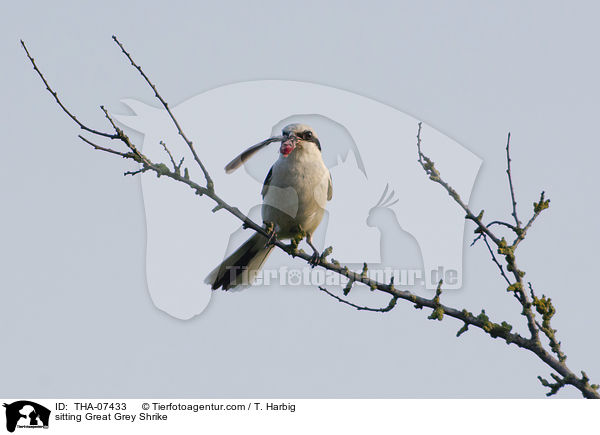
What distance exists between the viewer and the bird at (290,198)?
7.16 metres

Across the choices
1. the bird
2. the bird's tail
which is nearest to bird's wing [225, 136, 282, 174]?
the bird

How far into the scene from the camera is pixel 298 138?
7.10m

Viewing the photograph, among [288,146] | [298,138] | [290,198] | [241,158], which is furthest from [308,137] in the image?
[241,158]

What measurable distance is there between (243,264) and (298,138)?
5.59 feet

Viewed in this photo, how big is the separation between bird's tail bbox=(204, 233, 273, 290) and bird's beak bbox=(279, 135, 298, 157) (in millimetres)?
1209

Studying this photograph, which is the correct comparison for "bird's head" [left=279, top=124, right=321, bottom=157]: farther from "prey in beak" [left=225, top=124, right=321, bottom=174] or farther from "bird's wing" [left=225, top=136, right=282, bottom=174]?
"bird's wing" [left=225, top=136, right=282, bottom=174]

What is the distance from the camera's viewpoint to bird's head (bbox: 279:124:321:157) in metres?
6.81

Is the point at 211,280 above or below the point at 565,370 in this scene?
above
